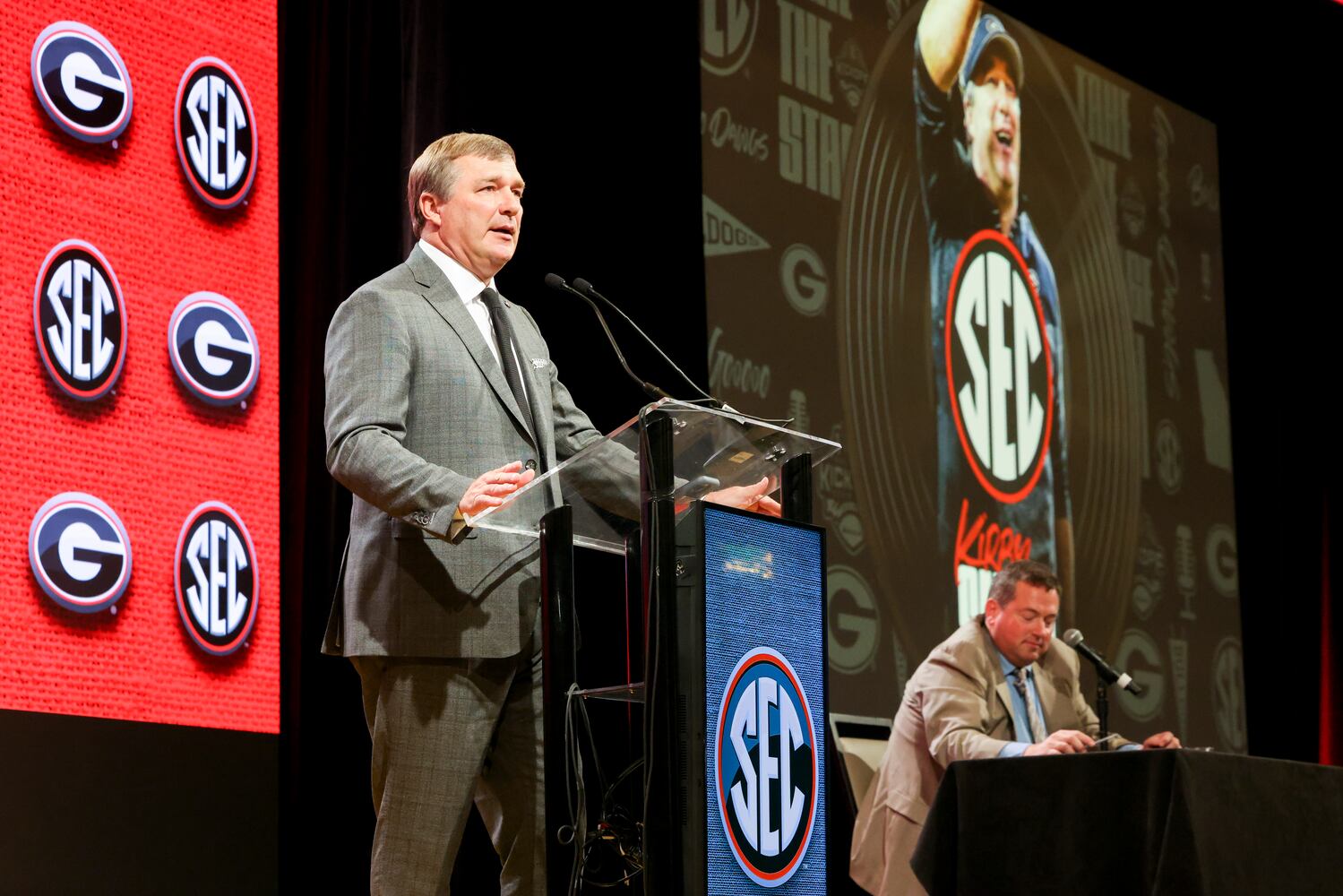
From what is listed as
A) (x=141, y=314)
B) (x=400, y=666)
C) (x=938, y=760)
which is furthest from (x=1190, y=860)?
(x=141, y=314)

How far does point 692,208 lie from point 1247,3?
3.78 metres

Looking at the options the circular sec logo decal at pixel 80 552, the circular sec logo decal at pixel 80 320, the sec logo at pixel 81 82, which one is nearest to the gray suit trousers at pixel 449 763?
the circular sec logo decal at pixel 80 552

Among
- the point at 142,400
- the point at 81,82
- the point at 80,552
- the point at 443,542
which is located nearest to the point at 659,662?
the point at 443,542

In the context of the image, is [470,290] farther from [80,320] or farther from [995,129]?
[995,129]

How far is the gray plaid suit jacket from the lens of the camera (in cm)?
234

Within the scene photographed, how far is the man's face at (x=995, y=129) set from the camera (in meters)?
5.64

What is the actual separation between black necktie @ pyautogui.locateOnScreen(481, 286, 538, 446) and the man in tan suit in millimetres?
1938

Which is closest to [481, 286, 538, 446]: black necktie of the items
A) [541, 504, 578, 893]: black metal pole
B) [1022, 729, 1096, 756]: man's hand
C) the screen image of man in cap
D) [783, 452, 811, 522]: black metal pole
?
[541, 504, 578, 893]: black metal pole

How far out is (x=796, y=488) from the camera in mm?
2488

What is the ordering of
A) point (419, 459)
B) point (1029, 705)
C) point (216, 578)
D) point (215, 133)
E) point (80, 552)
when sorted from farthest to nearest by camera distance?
point (1029, 705) → point (215, 133) → point (216, 578) → point (80, 552) → point (419, 459)

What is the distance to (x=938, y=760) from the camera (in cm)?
423

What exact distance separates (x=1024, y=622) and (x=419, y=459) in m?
2.59

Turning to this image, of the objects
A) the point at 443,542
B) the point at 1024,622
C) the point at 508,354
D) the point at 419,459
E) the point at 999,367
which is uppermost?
the point at 999,367

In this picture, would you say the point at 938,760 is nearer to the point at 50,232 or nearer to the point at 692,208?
the point at 692,208
